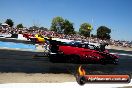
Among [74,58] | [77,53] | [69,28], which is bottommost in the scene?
[74,58]

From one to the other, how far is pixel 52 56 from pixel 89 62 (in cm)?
300

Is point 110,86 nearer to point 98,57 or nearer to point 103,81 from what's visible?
point 103,81

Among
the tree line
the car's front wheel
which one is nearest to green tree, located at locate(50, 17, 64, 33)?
the tree line

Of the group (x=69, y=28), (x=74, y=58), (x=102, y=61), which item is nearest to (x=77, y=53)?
(x=74, y=58)

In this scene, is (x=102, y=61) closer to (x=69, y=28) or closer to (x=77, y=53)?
(x=77, y=53)

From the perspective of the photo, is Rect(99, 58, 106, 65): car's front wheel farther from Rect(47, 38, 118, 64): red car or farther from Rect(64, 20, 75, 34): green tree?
Rect(64, 20, 75, 34): green tree

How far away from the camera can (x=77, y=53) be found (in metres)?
16.9

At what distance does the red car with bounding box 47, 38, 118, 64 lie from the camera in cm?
1645

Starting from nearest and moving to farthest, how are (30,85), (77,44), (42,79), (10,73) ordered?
(30,85) → (42,79) → (10,73) → (77,44)

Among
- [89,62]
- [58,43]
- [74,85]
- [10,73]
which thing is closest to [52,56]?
[58,43]

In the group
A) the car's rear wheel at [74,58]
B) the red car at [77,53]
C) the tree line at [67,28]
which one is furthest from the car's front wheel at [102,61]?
the tree line at [67,28]

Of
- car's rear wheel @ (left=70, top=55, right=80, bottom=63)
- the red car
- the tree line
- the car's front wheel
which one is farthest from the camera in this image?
the tree line

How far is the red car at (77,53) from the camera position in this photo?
16.5 meters

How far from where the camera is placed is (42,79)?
11.0 meters
